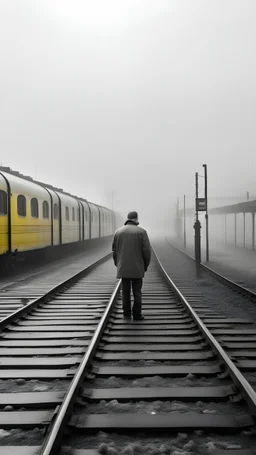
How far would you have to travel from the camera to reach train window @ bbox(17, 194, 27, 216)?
50.9ft

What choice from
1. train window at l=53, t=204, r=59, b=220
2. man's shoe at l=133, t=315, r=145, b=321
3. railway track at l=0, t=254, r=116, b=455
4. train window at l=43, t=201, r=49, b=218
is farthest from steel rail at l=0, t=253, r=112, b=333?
train window at l=53, t=204, r=59, b=220

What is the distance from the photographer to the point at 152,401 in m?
4.32

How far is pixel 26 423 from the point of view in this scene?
379 centimetres

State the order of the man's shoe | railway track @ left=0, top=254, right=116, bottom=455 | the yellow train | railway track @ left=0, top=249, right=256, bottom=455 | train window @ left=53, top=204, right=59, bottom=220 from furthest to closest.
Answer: train window @ left=53, top=204, right=59, bottom=220
the yellow train
the man's shoe
railway track @ left=0, top=254, right=116, bottom=455
railway track @ left=0, top=249, right=256, bottom=455

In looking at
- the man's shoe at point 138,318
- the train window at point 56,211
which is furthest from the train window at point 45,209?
the man's shoe at point 138,318

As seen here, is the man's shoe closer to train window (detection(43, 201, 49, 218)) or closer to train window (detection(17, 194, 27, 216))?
train window (detection(17, 194, 27, 216))

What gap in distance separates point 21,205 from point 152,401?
12.3 meters

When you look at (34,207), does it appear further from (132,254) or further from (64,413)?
(64,413)

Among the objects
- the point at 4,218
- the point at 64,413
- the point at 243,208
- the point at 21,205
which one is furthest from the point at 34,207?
the point at 64,413

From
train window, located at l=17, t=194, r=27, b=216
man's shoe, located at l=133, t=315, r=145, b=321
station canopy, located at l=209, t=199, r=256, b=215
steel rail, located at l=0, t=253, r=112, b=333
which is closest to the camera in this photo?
steel rail, located at l=0, t=253, r=112, b=333

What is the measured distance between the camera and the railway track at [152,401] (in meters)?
3.45

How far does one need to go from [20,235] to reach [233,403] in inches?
483

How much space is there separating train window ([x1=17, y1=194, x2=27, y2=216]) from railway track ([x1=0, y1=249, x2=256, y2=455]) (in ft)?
30.2

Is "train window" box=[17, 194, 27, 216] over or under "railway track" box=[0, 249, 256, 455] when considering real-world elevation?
over
